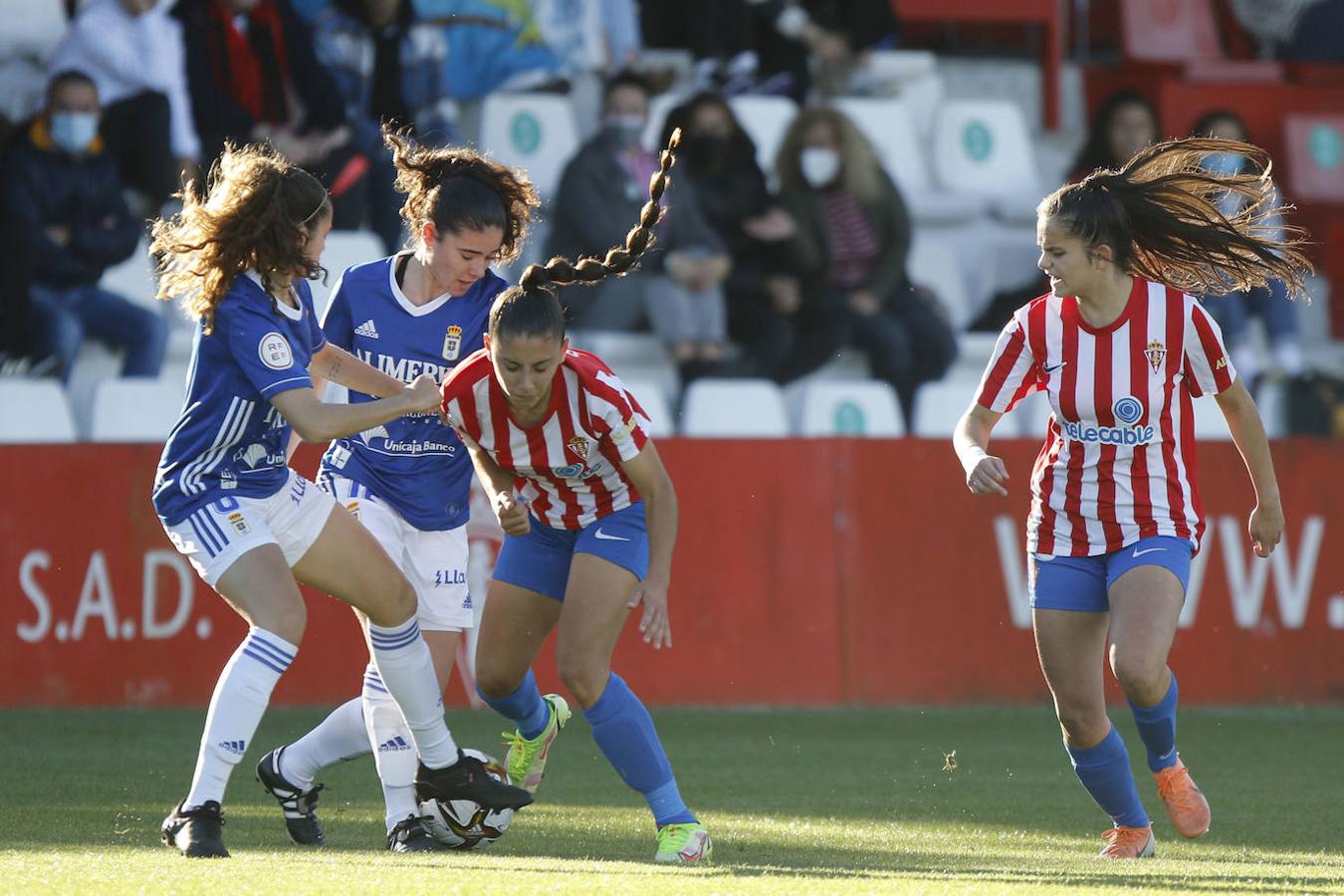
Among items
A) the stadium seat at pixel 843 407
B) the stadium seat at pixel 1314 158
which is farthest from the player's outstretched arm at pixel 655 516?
the stadium seat at pixel 1314 158

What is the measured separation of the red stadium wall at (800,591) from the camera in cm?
948

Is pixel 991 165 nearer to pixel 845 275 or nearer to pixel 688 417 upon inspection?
pixel 845 275

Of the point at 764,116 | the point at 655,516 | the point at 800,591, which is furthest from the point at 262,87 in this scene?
the point at 655,516

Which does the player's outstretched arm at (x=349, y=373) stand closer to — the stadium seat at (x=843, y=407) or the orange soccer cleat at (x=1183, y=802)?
the orange soccer cleat at (x=1183, y=802)

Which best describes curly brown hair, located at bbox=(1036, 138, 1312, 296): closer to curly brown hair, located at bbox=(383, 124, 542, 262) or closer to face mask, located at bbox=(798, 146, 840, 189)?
curly brown hair, located at bbox=(383, 124, 542, 262)

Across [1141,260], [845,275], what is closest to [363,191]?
[845,275]

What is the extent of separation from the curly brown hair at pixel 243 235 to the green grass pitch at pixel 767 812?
4.81ft

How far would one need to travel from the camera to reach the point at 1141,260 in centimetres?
616

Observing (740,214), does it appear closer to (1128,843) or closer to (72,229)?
(72,229)

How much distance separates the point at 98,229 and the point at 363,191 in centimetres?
162

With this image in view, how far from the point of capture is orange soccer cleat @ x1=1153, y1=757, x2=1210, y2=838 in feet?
19.3

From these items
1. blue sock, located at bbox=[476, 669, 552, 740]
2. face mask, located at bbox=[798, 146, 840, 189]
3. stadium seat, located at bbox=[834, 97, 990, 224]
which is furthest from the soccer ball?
stadium seat, located at bbox=[834, 97, 990, 224]

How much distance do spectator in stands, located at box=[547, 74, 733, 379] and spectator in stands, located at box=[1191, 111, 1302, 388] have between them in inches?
132

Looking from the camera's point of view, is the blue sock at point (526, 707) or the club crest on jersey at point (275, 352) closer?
the club crest on jersey at point (275, 352)
